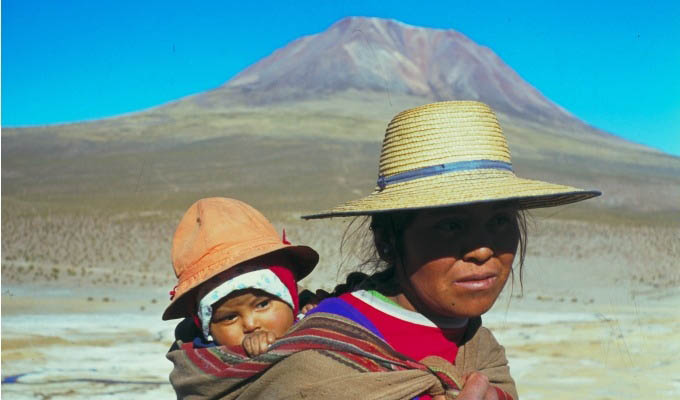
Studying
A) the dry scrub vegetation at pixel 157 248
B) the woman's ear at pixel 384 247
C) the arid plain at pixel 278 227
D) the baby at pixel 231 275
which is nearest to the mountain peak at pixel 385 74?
the arid plain at pixel 278 227

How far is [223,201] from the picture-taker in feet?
9.76

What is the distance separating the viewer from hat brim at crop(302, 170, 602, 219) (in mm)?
2201

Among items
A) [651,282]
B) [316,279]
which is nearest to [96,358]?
[316,279]

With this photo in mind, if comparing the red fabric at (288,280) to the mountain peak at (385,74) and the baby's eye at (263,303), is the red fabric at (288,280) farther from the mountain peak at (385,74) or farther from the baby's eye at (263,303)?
the mountain peak at (385,74)

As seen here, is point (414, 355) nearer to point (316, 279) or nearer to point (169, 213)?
point (316, 279)

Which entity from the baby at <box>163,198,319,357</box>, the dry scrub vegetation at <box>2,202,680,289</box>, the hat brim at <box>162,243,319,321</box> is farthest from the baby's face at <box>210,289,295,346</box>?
the dry scrub vegetation at <box>2,202,680,289</box>

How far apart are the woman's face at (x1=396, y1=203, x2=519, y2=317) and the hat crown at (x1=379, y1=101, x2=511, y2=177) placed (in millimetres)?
193

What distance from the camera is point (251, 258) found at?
2750 millimetres

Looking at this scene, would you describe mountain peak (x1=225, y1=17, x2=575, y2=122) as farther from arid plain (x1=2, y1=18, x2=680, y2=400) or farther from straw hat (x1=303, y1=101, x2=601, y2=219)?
straw hat (x1=303, y1=101, x2=601, y2=219)

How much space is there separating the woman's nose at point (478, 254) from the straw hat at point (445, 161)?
158 millimetres

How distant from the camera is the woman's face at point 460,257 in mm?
2246

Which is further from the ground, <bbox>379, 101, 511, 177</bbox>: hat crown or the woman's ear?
<bbox>379, 101, 511, 177</bbox>: hat crown

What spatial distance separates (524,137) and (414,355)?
95150mm

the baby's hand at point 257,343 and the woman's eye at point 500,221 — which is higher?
the woman's eye at point 500,221
